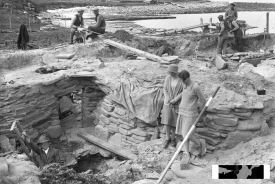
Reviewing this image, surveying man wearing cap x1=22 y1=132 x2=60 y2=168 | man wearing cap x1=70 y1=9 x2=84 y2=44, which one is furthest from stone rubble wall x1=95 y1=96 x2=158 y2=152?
man wearing cap x1=70 y1=9 x2=84 y2=44

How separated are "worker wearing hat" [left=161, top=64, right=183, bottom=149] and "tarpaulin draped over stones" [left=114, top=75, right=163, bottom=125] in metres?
0.82

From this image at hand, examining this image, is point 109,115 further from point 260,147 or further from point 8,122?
point 260,147

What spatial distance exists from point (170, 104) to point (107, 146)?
2963 millimetres

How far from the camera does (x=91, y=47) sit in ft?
42.6

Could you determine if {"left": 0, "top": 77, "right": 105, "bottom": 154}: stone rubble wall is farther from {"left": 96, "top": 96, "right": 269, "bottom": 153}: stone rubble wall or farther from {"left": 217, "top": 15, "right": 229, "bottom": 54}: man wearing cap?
{"left": 217, "top": 15, "right": 229, "bottom": 54}: man wearing cap

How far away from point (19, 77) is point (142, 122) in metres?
3.93

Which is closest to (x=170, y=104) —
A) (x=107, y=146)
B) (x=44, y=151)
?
(x=107, y=146)

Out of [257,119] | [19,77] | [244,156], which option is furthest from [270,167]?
[19,77]

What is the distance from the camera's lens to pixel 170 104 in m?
7.66

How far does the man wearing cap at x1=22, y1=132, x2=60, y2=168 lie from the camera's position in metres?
8.90

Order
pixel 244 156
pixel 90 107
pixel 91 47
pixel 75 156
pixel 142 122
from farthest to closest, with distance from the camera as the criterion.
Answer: pixel 91 47, pixel 90 107, pixel 75 156, pixel 142 122, pixel 244 156

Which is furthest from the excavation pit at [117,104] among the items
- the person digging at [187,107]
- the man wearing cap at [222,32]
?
the man wearing cap at [222,32]

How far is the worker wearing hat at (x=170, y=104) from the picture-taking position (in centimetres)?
751

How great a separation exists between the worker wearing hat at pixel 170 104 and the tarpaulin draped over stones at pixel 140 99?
0.82 metres
